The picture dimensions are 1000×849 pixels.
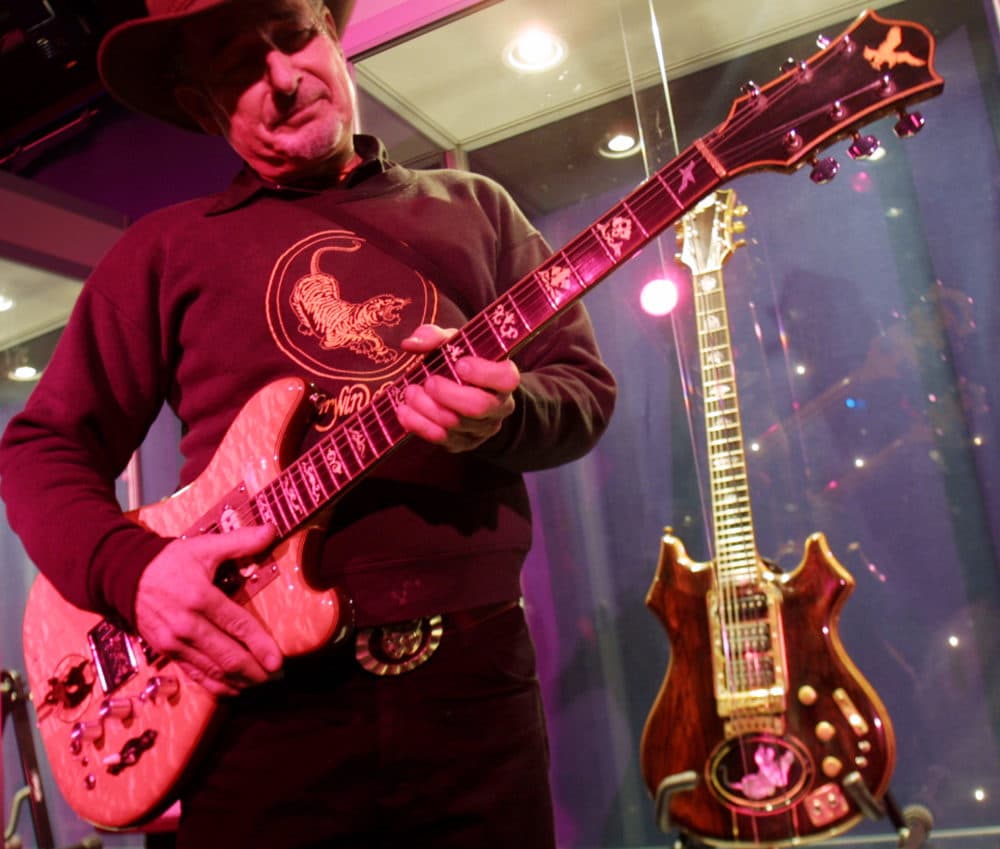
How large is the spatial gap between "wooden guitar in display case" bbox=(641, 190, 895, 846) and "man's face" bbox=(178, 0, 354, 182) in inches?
31.3

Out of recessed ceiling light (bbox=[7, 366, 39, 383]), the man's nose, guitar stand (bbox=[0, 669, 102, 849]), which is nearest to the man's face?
the man's nose

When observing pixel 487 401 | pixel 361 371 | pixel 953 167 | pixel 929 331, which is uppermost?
pixel 953 167

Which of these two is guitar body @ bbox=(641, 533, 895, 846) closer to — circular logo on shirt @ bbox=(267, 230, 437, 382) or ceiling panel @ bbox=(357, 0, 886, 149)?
circular logo on shirt @ bbox=(267, 230, 437, 382)

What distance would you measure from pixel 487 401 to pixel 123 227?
77.1 inches

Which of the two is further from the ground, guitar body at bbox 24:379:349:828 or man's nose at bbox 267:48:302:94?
man's nose at bbox 267:48:302:94

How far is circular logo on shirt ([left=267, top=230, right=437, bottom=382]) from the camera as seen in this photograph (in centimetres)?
101

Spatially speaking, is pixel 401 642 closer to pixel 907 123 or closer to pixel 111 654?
pixel 111 654

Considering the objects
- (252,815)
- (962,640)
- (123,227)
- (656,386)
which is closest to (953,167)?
(656,386)

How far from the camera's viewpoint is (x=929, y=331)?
1716 mm

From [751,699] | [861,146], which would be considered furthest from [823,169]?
[751,699]

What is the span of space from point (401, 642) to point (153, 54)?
2.98ft

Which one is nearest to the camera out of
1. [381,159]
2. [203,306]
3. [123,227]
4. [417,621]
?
[417,621]

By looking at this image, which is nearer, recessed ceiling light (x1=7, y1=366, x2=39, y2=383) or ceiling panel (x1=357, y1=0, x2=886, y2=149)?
ceiling panel (x1=357, y1=0, x2=886, y2=149)

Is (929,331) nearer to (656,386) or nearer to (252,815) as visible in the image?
(656,386)
